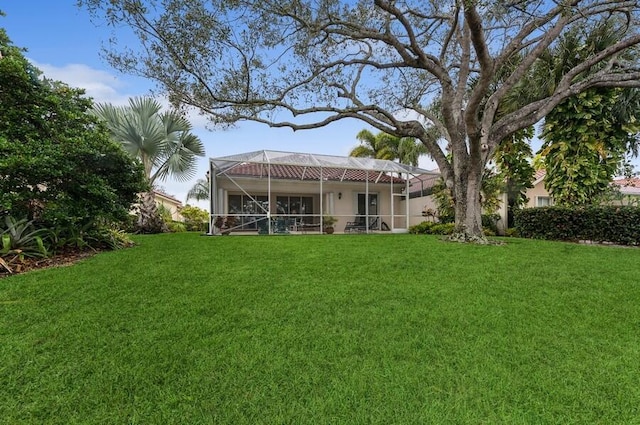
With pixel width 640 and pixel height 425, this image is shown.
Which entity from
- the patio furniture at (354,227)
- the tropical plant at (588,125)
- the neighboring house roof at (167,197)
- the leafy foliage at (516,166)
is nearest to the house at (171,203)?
the neighboring house roof at (167,197)

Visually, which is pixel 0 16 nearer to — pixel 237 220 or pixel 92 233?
pixel 92 233

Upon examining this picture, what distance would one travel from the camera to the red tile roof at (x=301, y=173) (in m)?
15.7

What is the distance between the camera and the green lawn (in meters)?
2.07

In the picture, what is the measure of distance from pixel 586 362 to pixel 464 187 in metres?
7.48

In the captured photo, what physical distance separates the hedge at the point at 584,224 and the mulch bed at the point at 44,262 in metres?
13.4

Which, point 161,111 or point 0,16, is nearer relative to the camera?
point 0,16

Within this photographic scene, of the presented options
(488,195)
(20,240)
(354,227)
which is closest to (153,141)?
(20,240)

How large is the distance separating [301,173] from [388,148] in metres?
9.27

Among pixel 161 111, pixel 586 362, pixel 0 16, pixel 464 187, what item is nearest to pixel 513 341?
pixel 586 362

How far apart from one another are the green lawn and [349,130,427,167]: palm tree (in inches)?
700

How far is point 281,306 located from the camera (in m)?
3.72

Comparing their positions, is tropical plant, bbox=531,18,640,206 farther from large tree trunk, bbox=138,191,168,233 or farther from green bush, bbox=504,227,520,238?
large tree trunk, bbox=138,191,168,233

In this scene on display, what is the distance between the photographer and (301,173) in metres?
16.9

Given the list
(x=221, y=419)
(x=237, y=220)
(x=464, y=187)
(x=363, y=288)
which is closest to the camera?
(x=221, y=419)
